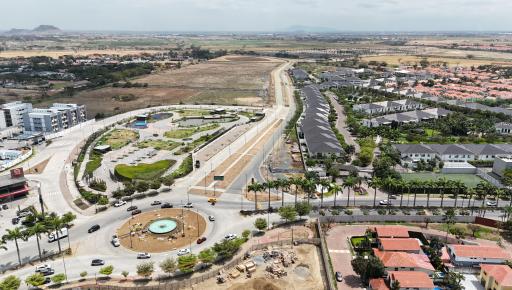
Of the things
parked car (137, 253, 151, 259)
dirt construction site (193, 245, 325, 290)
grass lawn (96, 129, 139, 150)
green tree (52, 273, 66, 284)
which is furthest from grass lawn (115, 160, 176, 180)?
dirt construction site (193, 245, 325, 290)

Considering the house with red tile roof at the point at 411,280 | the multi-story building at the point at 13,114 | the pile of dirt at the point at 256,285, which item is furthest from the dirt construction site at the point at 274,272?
the multi-story building at the point at 13,114

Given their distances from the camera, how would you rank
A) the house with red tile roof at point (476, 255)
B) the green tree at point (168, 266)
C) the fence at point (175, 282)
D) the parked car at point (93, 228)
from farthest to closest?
the parked car at point (93, 228)
the house with red tile roof at point (476, 255)
the green tree at point (168, 266)
the fence at point (175, 282)

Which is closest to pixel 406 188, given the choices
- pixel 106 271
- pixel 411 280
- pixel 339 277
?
pixel 411 280

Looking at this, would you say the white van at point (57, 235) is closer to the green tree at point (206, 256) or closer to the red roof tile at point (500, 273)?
the green tree at point (206, 256)

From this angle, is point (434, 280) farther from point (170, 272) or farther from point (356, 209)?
point (170, 272)

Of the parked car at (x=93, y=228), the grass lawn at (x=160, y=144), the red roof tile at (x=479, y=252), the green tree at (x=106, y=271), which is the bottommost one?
the parked car at (x=93, y=228)
